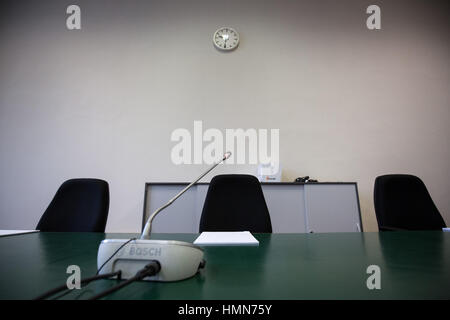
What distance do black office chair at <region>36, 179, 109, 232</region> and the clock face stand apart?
2.29 meters

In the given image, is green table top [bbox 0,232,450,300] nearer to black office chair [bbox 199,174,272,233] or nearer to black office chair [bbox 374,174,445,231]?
black office chair [bbox 199,174,272,233]

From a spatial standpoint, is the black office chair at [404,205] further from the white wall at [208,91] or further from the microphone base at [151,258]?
the microphone base at [151,258]

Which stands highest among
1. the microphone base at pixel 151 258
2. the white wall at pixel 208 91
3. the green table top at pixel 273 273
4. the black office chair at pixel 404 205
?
the white wall at pixel 208 91

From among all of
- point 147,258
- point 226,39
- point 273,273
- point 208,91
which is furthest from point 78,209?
point 226,39

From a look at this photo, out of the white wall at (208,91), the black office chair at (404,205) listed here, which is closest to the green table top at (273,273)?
the black office chair at (404,205)

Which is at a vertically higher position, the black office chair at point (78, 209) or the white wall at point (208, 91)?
the white wall at point (208, 91)

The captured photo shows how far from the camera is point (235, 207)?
1.44m

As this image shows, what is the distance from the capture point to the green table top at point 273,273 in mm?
394

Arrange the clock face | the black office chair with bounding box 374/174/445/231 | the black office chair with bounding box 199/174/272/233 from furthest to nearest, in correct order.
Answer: the clock face, the black office chair with bounding box 374/174/445/231, the black office chair with bounding box 199/174/272/233

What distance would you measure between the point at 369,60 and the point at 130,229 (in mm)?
3673

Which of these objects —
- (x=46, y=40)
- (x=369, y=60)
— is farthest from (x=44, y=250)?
(x=369, y=60)

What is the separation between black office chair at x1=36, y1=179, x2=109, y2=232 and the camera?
4.66 ft

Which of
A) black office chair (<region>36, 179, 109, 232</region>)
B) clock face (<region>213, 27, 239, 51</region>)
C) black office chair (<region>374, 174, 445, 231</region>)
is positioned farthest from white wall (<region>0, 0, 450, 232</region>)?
black office chair (<region>36, 179, 109, 232</region>)

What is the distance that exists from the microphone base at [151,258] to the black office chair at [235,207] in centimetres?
89
